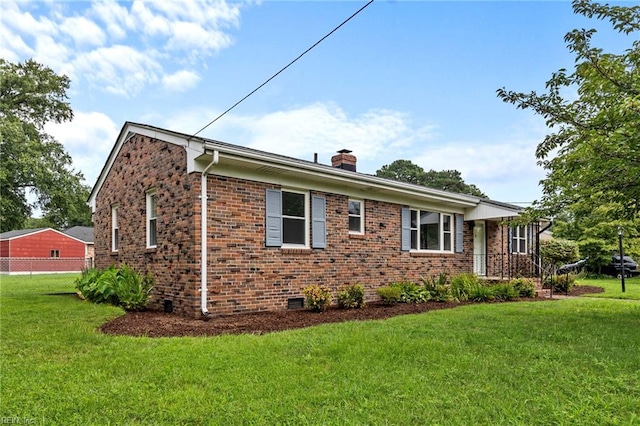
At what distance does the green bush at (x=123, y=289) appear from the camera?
29.5 ft

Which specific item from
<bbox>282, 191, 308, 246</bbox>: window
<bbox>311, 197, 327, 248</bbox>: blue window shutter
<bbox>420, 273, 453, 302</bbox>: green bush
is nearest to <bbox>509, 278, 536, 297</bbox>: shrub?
<bbox>420, 273, 453, 302</bbox>: green bush

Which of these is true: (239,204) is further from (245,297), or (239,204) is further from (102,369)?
(102,369)

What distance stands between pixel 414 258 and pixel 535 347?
7.13m

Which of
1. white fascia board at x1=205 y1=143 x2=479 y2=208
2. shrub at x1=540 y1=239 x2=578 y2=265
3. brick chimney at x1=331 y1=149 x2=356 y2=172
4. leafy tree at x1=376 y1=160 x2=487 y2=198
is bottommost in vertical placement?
shrub at x1=540 y1=239 x2=578 y2=265

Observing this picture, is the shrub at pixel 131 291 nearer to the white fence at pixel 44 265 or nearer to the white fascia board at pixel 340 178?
the white fascia board at pixel 340 178

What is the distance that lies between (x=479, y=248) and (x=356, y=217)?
6305 mm

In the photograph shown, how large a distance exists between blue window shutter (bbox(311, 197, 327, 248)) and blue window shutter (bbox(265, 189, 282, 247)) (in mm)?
915

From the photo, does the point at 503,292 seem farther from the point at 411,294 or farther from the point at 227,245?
the point at 227,245

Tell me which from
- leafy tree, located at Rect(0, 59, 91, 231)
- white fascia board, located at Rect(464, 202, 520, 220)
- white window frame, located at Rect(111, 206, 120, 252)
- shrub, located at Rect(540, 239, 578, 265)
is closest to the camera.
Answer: white window frame, located at Rect(111, 206, 120, 252)

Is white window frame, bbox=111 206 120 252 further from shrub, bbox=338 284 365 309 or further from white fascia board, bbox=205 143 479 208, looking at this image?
Result: shrub, bbox=338 284 365 309

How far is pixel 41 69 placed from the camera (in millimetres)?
22719

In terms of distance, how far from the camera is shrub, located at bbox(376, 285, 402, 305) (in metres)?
10.2

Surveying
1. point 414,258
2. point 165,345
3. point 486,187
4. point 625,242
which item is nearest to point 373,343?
point 165,345

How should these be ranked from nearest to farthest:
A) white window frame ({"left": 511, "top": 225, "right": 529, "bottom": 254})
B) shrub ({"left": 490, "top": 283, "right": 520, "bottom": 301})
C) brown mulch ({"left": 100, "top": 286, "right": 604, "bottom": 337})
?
1. brown mulch ({"left": 100, "top": 286, "right": 604, "bottom": 337})
2. shrub ({"left": 490, "top": 283, "right": 520, "bottom": 301})
3. white window frame ({"left": 511, "top": 225, "right": 529, "bottom": 254})
